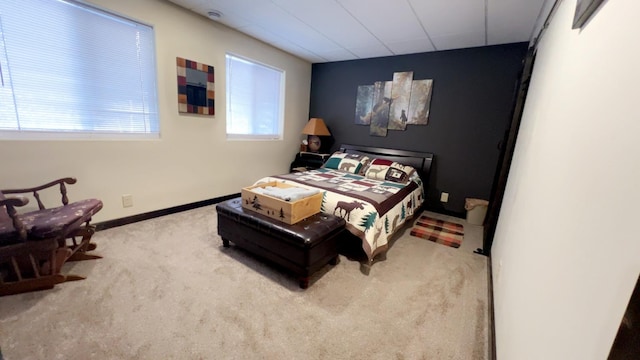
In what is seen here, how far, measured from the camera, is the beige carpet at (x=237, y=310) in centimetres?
134

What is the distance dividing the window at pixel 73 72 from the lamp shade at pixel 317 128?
2.24m

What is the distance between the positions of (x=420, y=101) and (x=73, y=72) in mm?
3919

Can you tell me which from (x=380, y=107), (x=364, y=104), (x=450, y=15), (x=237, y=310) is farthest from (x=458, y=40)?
(x=237, y=310)

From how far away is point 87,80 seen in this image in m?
2.29

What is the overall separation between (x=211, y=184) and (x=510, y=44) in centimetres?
420

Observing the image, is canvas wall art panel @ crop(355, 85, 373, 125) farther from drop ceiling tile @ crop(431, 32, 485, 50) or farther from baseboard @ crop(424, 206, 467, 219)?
baseboard @ crop(424, 206, 467, 219)

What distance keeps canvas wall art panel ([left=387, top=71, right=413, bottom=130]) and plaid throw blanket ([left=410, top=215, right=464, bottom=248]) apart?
1.47 metres

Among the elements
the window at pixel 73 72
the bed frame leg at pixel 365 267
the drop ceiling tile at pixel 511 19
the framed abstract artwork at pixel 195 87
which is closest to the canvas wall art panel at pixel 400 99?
the drop ceiling tile at pixel 511 19

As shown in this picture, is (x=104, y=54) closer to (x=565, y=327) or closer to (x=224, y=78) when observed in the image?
(x=224, y=78)

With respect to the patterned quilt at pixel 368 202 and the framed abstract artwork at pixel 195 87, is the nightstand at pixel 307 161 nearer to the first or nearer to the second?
the patterned quilt at pixel 368 202

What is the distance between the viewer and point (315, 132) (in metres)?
4.25

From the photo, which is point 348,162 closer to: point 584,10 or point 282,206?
point 282,206

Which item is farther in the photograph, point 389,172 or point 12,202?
point 389,172

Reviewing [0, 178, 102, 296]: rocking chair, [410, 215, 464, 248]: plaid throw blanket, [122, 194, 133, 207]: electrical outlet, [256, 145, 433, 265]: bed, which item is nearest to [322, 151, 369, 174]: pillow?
[256, 145, 433, 265]: bed
